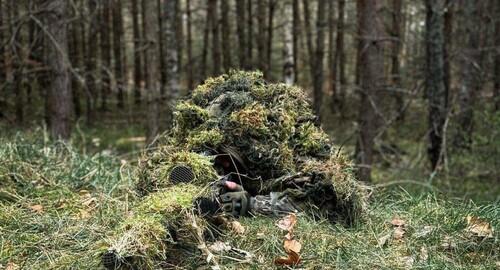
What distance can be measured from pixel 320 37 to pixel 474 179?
353 inches

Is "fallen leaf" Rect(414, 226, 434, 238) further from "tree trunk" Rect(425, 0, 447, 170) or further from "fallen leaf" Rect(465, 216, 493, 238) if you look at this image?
"tree trunk" Rect(425, 0, 447, 170)

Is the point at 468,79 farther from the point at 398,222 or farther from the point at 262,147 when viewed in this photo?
the point at 262,147

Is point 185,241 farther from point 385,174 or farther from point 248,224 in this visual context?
point 385,174

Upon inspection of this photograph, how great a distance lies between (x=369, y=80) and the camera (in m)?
9.27

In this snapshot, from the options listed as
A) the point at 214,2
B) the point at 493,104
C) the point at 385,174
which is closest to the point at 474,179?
the point at 385,174

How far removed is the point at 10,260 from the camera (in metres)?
3.21

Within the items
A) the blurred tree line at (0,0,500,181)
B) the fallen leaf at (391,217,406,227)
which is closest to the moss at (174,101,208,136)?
the fallen leaf at (391,217,406,227)

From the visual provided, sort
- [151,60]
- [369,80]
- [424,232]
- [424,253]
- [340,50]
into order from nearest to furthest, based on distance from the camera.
Result: [424,253], [424,232], [369,80], [151,60], [340,50]

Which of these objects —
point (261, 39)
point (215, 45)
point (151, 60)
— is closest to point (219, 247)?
point (151, 60)

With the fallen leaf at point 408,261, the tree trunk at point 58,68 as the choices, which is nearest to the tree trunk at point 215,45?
the tree trunk at point 58,68

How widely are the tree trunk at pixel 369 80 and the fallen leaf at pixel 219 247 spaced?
603 cm

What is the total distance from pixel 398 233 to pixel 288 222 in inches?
26.4

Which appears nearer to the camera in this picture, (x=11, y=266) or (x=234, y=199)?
(x=11, y=266)

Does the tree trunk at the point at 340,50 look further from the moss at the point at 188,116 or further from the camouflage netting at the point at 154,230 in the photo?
the camouflage netting at the point at 154,230
